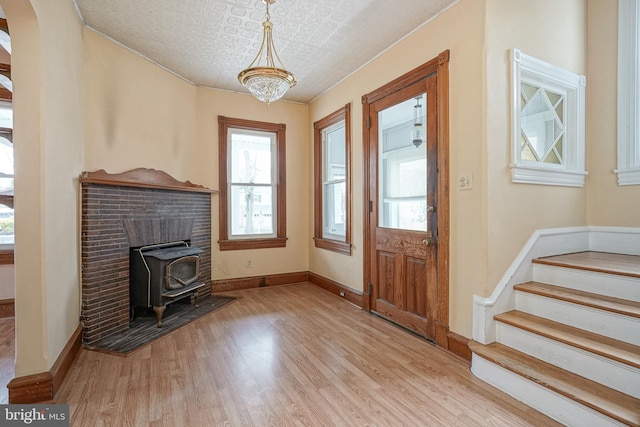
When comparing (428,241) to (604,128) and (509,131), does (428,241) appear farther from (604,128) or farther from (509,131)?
(604,128)

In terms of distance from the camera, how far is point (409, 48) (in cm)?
293

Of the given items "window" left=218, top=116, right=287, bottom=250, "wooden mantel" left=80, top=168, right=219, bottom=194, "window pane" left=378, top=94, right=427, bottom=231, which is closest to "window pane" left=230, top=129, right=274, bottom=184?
"window" left=218, top=116, right=287, bottom=250

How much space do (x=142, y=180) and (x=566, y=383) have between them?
3.83m

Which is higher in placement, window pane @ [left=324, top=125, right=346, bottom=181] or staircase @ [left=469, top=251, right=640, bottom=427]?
window pane @ [left=324, top=125, right=346, bottom=181]

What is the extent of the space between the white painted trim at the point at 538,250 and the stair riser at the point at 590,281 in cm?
10

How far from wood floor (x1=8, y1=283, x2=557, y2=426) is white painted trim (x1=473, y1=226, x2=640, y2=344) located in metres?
0.39

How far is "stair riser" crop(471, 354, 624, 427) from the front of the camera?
159cm

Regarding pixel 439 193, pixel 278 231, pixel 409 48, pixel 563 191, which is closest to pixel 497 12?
pixel 409 48

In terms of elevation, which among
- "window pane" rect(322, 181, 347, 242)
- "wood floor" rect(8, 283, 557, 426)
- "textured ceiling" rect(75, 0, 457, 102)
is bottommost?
"wood floor" rect(8, 283, 557, 426)

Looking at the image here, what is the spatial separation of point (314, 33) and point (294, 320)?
291cm

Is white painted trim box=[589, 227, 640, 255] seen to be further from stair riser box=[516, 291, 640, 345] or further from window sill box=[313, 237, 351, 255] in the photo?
window sill box=[313, 237, 351, 255]

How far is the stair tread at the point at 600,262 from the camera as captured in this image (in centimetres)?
203

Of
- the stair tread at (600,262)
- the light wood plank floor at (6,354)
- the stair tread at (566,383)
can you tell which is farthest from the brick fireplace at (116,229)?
the stair tread at (600,262)

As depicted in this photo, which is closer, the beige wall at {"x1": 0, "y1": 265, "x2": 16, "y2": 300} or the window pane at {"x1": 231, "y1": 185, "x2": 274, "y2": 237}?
the beige wall at {"x1": 0, "y1": 265, "x2": 16, "y2": 300}
